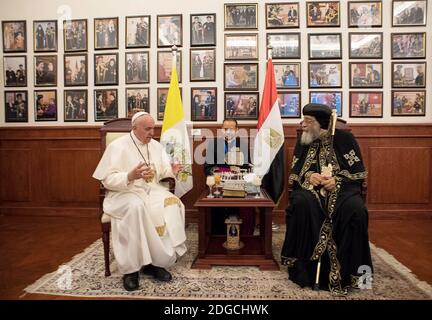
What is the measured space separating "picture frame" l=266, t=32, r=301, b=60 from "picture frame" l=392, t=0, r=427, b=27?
1.55 metres

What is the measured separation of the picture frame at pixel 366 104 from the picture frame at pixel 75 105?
4.36 meters

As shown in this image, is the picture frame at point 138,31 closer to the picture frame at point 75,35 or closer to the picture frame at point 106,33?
the picture frame at point 106,33

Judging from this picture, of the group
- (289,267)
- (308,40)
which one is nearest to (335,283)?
(289,267)

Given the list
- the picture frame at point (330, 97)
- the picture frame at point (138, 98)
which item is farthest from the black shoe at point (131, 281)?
the picture frame at point (330, 97)

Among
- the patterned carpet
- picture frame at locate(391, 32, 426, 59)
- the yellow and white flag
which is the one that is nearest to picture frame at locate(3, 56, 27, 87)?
the yellow and white flag

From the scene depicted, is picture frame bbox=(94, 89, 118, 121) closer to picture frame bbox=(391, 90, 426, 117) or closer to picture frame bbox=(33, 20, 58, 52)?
picture frame bbox=(33, 20, 58, 52)

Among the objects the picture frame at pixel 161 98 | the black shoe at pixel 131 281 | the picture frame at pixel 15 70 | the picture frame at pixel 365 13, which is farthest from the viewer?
the picture frame at pixel 15 70

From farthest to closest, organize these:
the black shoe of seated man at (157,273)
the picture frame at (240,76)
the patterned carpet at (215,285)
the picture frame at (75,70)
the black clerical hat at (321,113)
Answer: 1. the picture frame at (75,70)
2. the picture frame at (240,76)
3. the black clerical hat at (321,113)
4. the black shoe of seated man at (157,273)
5. the patterned carpet at (215,285)

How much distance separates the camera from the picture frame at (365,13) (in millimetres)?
5219

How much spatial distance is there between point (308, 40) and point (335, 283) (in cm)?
385

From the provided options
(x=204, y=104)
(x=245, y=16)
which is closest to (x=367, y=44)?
(x=245, y=16)

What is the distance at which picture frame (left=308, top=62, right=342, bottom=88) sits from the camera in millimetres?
5273

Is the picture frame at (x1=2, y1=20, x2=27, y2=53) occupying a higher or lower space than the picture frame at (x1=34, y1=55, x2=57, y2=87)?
higher
